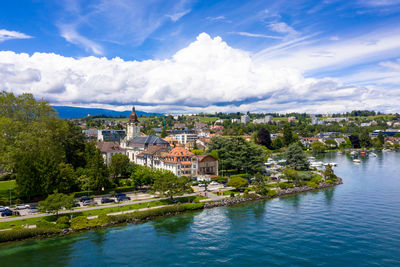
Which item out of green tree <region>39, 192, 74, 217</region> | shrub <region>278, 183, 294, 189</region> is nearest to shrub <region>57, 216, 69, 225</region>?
green tree <region>39, 192, 74, 217</region>

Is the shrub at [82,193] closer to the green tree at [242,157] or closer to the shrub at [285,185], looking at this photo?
the green tree at [242,157]

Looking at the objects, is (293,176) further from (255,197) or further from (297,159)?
(297,159)

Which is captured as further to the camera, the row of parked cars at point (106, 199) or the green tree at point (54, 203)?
the row of parked cars at point (106, 199)

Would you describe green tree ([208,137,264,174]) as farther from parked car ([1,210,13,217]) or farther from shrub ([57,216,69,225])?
parked car ([1,210,13,217])

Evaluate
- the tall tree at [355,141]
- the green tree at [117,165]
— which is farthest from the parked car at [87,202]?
the tall tree at [355,141]

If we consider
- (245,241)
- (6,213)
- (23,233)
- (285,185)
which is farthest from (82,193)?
(285,185)

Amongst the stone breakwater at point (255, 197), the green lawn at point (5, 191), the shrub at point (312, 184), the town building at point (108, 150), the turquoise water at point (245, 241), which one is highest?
the town building at point (108, 150)
